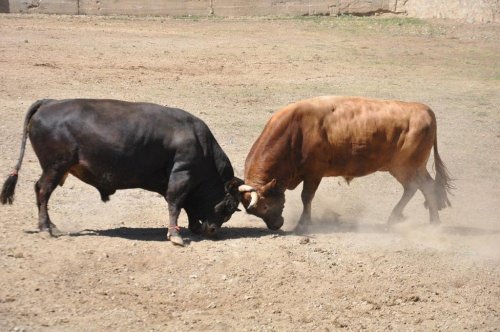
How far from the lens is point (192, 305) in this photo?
883cm

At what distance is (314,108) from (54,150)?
312 centimetres

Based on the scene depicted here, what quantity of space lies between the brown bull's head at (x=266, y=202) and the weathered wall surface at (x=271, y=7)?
15.4m

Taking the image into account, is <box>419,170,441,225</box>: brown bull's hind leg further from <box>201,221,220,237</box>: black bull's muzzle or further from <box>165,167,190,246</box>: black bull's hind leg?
<box>165,167,190,246</box>: black bull's hind leg

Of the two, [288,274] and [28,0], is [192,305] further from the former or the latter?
[28,0]

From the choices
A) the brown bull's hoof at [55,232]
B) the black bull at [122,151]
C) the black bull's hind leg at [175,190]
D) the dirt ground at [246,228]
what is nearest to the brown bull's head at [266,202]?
the dirt ground at [246,228]

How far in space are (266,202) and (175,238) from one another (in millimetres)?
1379

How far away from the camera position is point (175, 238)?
32.9 ft

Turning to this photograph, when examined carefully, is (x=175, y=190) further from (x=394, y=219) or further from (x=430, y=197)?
(x=430, y=197)

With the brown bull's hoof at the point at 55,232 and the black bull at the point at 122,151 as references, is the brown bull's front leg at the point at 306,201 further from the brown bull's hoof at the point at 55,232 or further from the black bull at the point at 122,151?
the brown bull's hoof at the point at 55,232

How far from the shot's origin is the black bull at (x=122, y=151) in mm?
9883

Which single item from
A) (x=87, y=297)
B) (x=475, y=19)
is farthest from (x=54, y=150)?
(x=475, y=19)

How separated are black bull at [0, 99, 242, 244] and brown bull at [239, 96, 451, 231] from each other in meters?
0.68

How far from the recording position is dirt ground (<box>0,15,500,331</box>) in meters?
8.80

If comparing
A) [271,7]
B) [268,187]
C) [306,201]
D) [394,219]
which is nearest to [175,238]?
[268,187]
